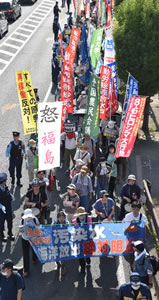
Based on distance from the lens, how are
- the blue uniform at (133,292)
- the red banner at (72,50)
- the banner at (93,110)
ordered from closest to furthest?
the blue uniform at (133,292) → the banner at (93,110) → the red banner at (72,50)

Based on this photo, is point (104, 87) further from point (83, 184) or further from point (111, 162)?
point (83, 184)

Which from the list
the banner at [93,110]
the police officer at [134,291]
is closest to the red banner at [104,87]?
the banner at [93,110]

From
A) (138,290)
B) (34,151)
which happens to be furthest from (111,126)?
(138,290)

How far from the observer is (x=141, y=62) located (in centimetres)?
1725

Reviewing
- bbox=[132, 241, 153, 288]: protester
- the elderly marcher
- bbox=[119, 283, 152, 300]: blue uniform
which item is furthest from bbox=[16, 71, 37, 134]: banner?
bbox=[119, 283, 152, 300]: blue uniform

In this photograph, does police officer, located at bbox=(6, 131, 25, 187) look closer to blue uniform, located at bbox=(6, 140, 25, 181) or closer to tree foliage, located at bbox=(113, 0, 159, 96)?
blue uniform, located at bbox=(6, 140, 25, 181)

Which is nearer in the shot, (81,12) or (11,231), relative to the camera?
(11,231)

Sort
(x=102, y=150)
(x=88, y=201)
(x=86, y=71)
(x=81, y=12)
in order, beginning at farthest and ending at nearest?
1. (x=81, y=12)
2. (x=86, y=71)
3. (x=102, y=150)
4. (x=88, y=201)

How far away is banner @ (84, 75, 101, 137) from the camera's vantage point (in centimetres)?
1452

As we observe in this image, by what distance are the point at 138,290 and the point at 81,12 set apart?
73.8 ft

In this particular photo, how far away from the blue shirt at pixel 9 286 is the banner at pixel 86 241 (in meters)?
1.67

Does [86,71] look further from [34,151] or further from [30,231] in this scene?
[30,231]

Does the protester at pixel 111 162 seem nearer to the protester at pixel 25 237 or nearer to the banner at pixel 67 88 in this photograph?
the banner at pixel 67 88

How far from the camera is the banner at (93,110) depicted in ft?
47.6
